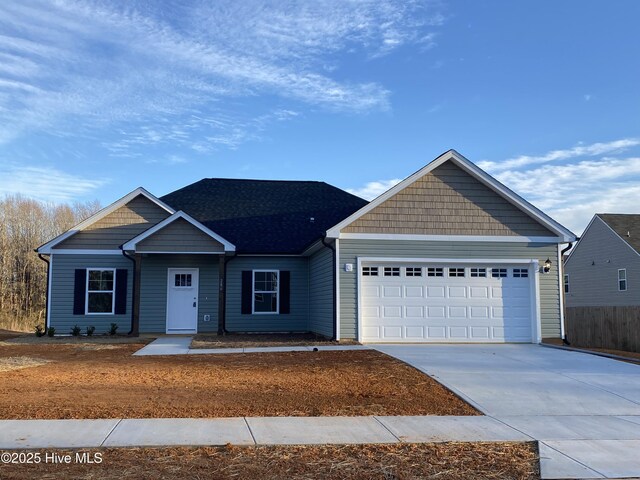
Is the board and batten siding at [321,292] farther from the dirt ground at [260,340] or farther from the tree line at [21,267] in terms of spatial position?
the tree line at [21,267]

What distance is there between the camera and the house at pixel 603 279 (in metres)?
23.5

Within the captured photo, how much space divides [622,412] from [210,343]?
10377mm

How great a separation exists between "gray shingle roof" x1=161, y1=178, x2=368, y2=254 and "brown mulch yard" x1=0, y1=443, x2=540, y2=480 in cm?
1334

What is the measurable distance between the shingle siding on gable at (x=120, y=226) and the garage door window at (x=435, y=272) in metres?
9.31

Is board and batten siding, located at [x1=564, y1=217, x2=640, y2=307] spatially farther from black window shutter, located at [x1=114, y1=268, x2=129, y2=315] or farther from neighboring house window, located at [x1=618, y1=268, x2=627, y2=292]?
black window shutter, located at [x1=114, y1=268, x2=129, y2=315]

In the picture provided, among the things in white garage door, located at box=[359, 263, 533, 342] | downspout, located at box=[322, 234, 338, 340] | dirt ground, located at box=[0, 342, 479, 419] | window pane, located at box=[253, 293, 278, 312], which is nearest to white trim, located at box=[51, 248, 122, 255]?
window pane, located at box=[253, 293, 278, 312]

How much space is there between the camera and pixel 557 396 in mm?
9977

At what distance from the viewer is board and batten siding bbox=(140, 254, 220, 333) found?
65.7ft

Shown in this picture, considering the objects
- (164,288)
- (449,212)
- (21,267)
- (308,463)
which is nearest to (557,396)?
(308,463)

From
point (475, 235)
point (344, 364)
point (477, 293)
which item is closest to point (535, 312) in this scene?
point (477, 293)

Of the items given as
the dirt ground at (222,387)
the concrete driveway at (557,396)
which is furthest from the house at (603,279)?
the dirt ground at (222,387)

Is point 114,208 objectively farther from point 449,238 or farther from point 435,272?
point 449,238

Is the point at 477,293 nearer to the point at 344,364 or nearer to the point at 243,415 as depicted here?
the point at 344,364

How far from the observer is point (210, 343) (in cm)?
1609
